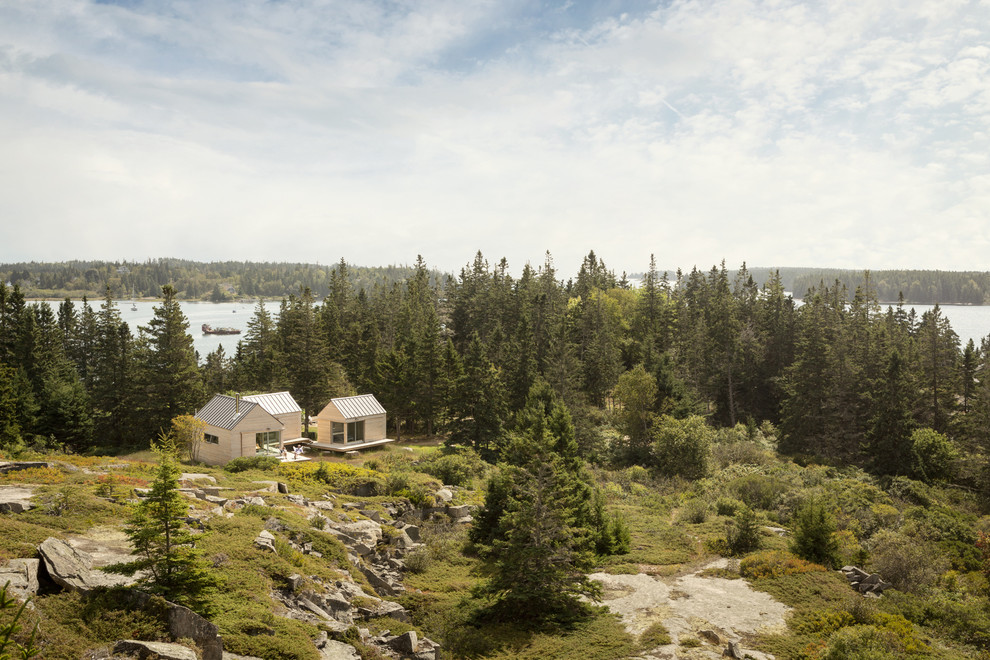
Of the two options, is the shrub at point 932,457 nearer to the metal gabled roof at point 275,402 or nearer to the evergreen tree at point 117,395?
the metal gabled roof at point 275,402

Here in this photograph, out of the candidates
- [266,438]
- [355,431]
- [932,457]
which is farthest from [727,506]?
[266,438]

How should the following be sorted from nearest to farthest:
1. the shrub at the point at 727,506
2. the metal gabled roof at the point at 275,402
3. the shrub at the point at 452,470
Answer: the shrub at the point at 727,506 → the shrub at the point at 452,470 → the metal gabled roof at the point at 275,402

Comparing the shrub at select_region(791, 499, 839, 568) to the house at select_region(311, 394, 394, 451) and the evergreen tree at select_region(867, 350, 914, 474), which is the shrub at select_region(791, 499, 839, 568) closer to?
the evergreen tree at select_region(867, 350, 914, 474)

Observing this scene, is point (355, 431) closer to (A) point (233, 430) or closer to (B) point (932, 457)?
(A) point (233, 430)

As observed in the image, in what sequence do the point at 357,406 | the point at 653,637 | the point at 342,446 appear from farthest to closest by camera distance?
the point at 357,406, the point at 342,446, the point at 653,637

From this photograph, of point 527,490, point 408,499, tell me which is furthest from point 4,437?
Answer: point 527,490

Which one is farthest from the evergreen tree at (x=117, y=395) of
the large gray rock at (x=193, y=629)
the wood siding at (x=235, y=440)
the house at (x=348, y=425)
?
the large gray rock at (x=193, y=629)
